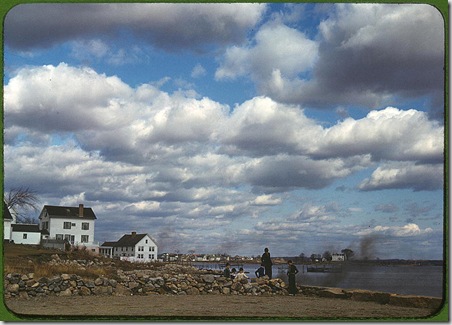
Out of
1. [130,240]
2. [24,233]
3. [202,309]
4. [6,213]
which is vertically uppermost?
[6,213]

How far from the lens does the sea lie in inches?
521

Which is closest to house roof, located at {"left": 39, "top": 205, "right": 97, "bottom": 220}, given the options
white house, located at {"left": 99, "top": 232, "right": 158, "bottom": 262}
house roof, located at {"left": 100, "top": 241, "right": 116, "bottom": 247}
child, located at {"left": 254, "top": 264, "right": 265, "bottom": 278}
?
house roof, located at {"left": 100, "top": 241, "right": 116, "bottom": 247}

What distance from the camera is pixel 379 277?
1372 centimetres

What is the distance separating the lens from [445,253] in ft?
42.4

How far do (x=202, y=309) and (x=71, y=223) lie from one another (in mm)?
2724

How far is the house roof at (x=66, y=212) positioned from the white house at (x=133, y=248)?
66 centimetres

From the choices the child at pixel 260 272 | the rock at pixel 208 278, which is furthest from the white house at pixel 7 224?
the child at pixel 260 272

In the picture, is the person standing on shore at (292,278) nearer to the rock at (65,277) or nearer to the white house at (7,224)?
the rock at (65,277)

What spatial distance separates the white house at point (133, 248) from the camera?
13837 mm

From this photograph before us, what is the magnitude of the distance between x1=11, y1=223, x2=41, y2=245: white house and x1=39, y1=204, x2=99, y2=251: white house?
0.17 m

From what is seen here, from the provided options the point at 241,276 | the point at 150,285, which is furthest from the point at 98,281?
the point at 241,276

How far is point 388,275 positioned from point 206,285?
10.9 feet

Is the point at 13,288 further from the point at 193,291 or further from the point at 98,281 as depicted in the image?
the point at 193,291

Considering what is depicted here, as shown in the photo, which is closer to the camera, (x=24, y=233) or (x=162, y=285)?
(x=24, y=233)
